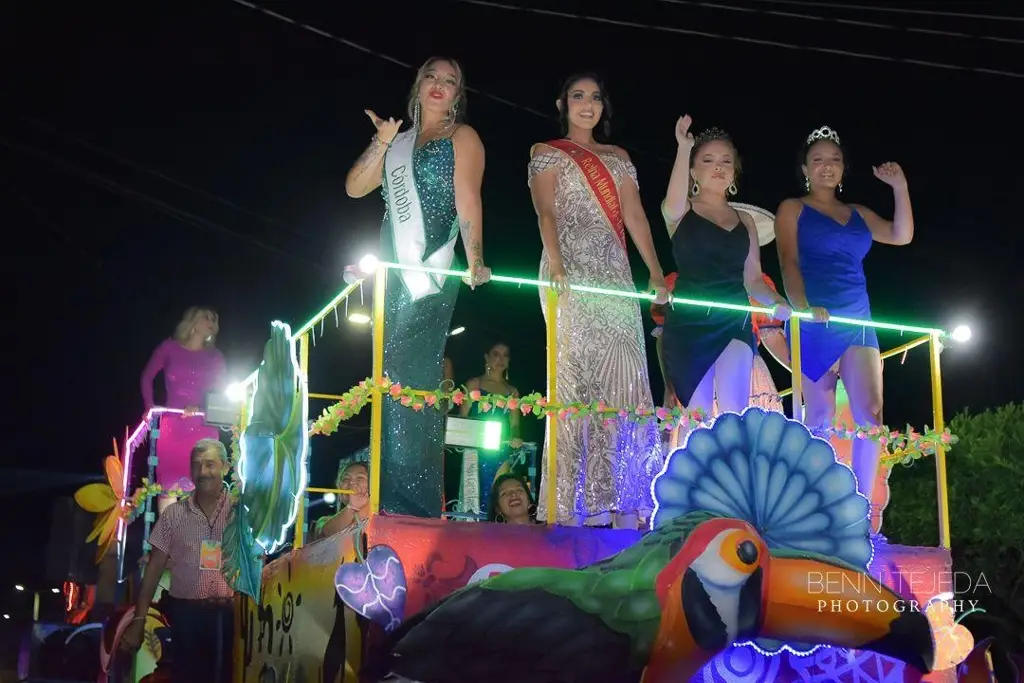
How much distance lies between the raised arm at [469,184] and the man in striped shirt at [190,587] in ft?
7.64


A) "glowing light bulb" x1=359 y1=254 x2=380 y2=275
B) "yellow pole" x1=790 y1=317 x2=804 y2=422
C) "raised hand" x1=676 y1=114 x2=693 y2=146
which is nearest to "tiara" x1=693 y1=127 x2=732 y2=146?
"raised hand" x1=676 y1=114 x2=693 y2=146

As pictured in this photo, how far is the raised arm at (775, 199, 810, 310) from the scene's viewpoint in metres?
6.62

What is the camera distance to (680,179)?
→ 6.35 m

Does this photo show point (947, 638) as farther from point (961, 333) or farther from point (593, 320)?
point (593, 320)

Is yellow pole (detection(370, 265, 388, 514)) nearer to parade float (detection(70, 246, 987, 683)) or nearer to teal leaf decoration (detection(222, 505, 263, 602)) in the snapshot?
parade float (detection(70, 246, 987, 683))

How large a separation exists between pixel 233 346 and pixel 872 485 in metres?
11.8

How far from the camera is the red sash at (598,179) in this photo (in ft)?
20.9

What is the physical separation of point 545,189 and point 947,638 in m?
3.08

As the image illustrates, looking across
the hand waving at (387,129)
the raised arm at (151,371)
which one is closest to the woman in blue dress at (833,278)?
the hand waving at (387,129)

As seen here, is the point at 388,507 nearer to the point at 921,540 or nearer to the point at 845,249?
the point at 845,249

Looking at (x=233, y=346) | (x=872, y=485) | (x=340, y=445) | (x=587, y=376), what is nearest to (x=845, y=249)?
(x=872, y=485)

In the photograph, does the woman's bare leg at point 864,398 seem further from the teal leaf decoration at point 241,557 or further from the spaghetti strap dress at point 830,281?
the teal leaf decoration at point 241,557

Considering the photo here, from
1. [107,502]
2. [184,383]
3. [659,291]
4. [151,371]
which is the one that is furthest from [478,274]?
[107,502]

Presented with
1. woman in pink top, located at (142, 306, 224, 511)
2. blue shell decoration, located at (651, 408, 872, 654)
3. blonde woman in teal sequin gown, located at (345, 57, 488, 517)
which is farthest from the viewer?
woman in pink top, located at (142, 306, 224, 511)
